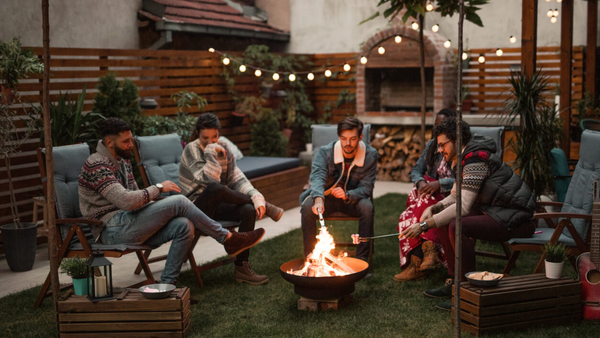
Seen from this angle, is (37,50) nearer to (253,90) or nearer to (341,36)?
(253,90)

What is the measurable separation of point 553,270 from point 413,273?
111 centimetres

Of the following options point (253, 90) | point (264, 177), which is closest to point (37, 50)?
point (264, 177)

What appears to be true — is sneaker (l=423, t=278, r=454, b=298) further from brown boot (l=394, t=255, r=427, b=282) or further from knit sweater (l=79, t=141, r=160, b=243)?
knit sweater (l=79, t=141, r=160, b=243)

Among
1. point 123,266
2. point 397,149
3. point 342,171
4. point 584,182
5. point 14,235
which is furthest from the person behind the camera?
point 397,149

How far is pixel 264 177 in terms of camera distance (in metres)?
6.73

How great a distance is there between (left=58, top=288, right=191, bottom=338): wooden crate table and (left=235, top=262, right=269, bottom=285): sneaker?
1163 millimetres

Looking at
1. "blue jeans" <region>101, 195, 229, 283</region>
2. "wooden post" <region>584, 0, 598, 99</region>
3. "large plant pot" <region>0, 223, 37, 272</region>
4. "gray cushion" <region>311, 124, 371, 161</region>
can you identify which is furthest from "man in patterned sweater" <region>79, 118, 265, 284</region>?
"wooden post" <region>584, 0, 598, 99</region>

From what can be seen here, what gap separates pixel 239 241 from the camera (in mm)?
4129

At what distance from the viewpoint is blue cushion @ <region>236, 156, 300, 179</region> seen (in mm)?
6645

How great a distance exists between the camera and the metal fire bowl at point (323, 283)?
362 centimetres

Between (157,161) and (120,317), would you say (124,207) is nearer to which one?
(120,317)

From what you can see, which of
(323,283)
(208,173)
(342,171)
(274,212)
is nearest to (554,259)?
(323,283)

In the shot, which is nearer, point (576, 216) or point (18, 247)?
point (576, 216)

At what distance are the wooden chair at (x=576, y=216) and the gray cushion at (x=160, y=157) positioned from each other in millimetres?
2601
